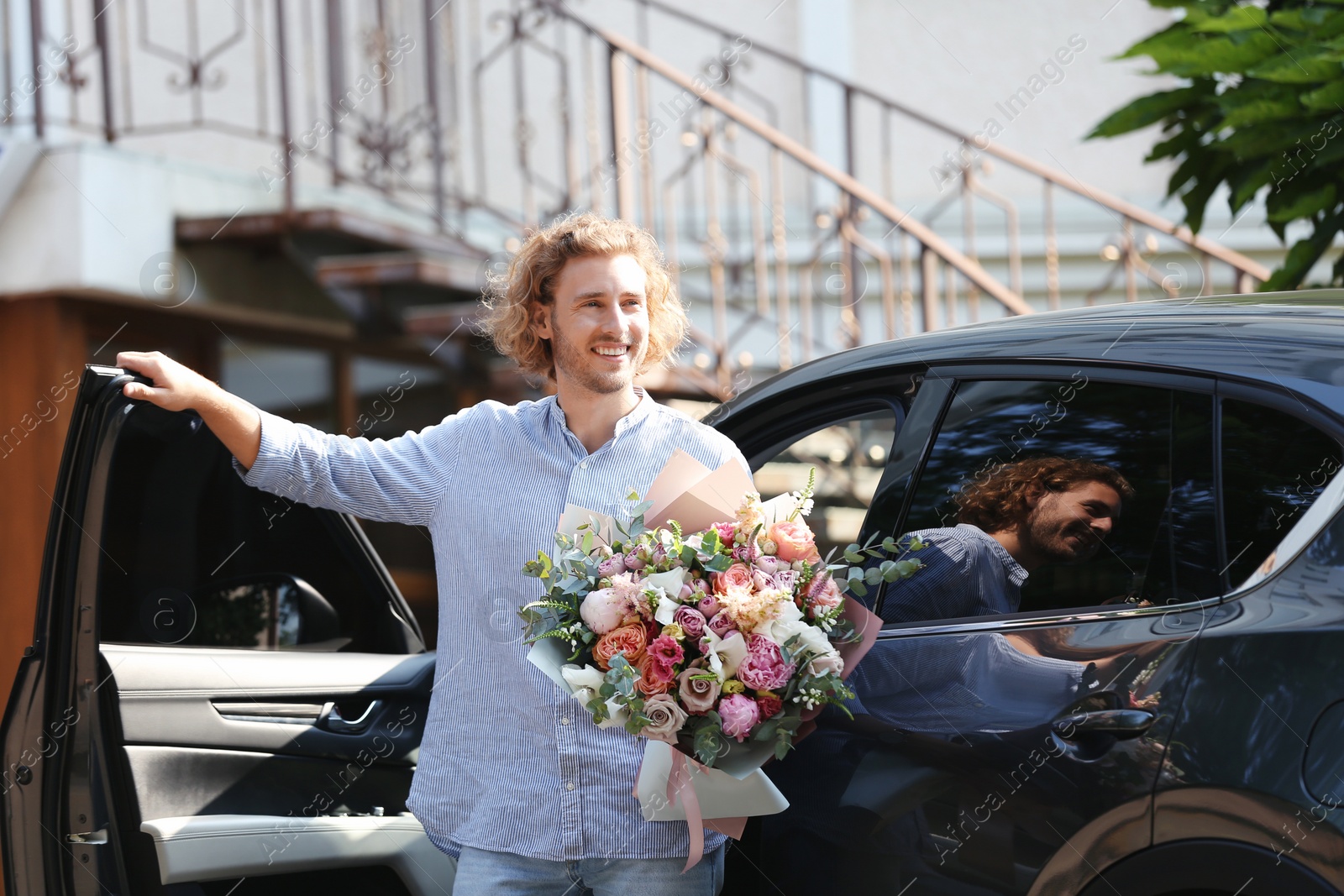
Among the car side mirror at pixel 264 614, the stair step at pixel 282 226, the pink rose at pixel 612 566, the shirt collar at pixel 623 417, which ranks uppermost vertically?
the stair step at pixel 282 226

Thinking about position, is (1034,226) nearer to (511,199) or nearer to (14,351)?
(511,199)

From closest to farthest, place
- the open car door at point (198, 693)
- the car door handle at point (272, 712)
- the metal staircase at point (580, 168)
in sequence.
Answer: the open car door at point (198, 693) < the car door handle at point (272, 712) < the metal staircase at point (580, 168)

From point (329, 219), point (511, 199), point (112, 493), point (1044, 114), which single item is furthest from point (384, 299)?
point (1044, 114)

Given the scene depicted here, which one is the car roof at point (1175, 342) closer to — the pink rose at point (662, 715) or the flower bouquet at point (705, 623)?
the flower bouquet at point (705, 623)

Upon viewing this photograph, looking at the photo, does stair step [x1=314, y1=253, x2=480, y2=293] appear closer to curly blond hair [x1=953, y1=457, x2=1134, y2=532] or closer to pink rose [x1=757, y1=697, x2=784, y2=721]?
curly blond hair [x1=953, y1=457, x2=1134, y2=532]

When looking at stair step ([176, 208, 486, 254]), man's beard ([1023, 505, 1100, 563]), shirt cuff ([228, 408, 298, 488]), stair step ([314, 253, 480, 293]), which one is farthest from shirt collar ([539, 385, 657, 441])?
stair step ([176, 208, 486, 254])

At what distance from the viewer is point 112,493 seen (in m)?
2.42

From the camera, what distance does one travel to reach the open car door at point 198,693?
2.38 m

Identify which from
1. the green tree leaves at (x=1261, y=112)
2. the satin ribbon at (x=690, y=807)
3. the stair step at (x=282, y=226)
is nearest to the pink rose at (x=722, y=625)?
the satin ribbon at (x=690, y=807)

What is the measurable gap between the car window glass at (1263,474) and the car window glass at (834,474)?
5.12ft

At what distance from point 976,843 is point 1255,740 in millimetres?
470

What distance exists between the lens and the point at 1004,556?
2.13 metres

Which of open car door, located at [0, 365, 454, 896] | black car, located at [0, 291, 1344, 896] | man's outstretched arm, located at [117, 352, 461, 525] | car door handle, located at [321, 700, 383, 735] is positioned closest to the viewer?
black car, located at [0, 291, 1344, 896]

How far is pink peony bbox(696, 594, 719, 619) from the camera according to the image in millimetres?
1900
